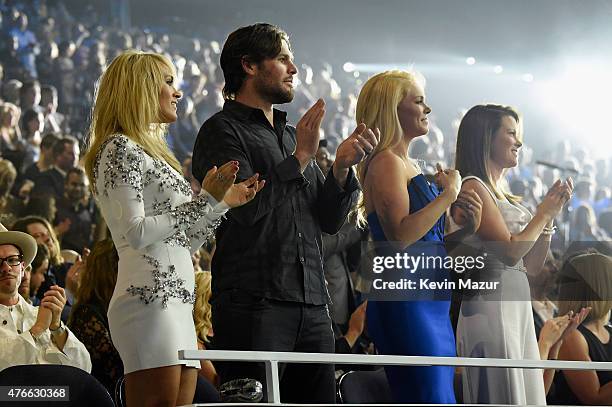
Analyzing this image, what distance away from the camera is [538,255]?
4.41 meters

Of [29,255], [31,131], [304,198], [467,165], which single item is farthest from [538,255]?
[31,131]

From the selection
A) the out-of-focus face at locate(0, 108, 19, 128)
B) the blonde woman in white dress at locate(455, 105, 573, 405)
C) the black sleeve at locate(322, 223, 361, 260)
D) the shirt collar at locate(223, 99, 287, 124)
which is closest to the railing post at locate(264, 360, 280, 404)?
the shirt collar at locate(223, 99, 287, 124)

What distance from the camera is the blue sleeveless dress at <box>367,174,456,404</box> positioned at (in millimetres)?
3340

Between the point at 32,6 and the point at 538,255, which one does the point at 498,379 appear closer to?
the point at 538,255

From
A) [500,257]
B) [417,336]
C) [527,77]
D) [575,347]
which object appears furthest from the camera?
[527,77]

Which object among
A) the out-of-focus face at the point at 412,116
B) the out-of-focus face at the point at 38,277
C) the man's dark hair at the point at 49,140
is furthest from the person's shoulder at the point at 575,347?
the man's dark hair at the point at 49,140

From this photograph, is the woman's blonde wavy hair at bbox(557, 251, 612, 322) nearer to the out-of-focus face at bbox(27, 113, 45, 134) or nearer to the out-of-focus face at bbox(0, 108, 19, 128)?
the out-of-focus face at bbox(27, 113, 45, 134)

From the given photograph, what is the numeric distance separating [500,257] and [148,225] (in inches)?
79.7

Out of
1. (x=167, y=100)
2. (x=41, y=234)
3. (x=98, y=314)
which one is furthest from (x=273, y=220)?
(x=41, y=234)

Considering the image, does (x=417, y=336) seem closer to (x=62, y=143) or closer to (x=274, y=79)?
(x=274, y=79)

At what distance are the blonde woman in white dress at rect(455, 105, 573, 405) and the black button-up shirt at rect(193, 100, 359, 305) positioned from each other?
114cm

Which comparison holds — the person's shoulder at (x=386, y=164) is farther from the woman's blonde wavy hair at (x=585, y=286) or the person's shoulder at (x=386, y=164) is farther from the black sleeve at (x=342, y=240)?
the woman's blonde wavy hair at (x=585, y=286)

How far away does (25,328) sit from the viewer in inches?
145

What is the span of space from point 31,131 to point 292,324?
248 centimetres
